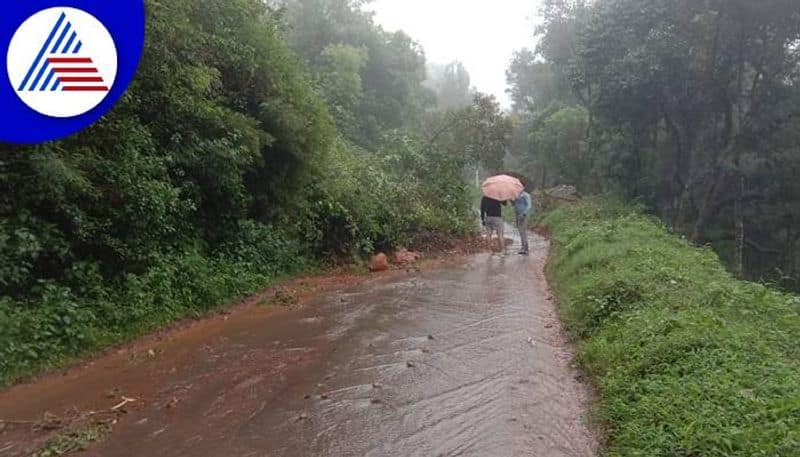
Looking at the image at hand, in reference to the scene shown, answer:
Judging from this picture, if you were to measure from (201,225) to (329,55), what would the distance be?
64.6 ft

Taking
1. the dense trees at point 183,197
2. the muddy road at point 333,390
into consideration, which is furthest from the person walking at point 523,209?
the muddy road at point 333,390

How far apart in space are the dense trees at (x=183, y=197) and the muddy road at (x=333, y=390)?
21.4 inches

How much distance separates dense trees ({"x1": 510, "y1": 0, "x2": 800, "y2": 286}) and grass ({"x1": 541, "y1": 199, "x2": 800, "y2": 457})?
10.1 metres

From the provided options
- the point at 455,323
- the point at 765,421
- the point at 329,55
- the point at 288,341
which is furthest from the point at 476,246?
the point at 329,55

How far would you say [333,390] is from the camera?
568 centimetres

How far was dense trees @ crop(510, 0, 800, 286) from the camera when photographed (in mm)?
17641

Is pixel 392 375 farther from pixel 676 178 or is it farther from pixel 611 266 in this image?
pixel 676 178

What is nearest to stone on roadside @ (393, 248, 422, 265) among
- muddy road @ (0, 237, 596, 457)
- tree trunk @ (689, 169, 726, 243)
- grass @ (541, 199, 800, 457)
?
grass @ (541, 199, 800, 457)

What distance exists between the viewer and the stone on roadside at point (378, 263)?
12628 millimetres

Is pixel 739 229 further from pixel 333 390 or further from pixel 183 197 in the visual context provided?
pixel 333 390

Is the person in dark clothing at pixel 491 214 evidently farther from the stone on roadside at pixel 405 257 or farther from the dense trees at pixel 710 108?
the dense trees at pixel 710 108

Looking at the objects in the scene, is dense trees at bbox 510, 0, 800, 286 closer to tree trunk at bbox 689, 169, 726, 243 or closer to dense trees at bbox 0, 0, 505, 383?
tree trunk at bbox 689, 169, 726, 243

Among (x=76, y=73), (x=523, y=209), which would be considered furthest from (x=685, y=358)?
(x=523, y=209)

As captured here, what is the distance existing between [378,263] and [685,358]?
7.89 meters
